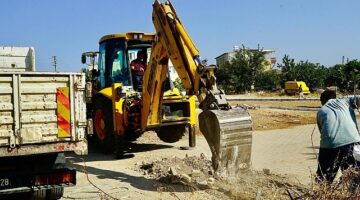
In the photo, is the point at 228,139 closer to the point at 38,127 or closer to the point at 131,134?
the point at 38,127

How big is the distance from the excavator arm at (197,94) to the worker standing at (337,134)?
1.54m

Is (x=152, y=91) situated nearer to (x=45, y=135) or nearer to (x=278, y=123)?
(x=45, y=135)

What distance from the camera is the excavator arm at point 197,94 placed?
7.51 m

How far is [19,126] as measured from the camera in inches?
228

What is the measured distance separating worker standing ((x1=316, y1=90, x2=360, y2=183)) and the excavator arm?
1536 mm

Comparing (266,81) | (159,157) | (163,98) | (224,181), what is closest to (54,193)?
(224,181)

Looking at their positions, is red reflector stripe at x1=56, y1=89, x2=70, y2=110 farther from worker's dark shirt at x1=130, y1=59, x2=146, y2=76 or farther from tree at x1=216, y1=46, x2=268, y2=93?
tree at x1=216, y1=46, x2=268, y2=93

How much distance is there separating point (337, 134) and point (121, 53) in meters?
6.61

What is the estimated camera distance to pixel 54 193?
269 inches

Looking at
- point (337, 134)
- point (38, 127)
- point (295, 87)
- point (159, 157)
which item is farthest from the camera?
point (295, 87)

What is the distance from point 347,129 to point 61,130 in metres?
3.59

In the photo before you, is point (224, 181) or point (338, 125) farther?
point (224, 181)

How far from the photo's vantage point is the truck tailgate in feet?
18.8

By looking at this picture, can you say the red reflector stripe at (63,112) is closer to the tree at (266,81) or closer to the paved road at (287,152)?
the paved road at (287,152)
